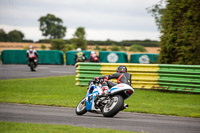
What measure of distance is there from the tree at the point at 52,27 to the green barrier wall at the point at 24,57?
67440 millimetres

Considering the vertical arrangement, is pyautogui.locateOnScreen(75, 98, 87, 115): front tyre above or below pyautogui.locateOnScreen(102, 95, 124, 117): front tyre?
below

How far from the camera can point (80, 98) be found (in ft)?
44.9

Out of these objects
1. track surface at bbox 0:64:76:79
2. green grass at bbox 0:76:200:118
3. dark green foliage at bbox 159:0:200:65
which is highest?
dark green foliage at bbox 159:0:200:65

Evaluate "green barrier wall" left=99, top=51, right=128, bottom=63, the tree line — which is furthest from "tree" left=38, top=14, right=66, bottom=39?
the tree line

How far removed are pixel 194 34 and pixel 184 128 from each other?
964cm

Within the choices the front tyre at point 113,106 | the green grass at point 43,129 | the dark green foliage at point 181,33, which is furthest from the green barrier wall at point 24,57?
the green grass at point 43,129

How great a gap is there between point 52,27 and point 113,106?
101 metres

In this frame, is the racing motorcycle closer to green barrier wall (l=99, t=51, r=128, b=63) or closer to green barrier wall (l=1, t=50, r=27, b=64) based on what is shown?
green barrier wall (l=99, t=51, r=128, b=63)

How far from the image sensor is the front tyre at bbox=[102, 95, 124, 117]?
28.0 ft

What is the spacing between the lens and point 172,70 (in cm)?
1521

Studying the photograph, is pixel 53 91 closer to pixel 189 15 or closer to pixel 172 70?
pixel 172 70

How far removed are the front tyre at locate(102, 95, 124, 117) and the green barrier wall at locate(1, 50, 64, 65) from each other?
3042cm

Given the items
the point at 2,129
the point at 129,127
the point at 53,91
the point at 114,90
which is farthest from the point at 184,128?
the point at 53,91

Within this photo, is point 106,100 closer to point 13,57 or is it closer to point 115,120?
point 115,120
